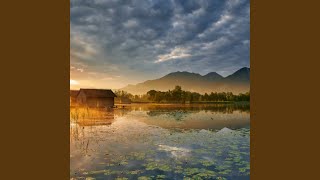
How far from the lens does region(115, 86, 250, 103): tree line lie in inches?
3649

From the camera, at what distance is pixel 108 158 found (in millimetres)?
14891

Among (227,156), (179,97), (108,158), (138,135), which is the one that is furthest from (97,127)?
(179,97)

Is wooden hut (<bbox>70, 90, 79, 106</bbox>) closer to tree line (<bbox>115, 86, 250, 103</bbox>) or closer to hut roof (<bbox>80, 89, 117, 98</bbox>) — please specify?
hut roof (<bbox>80, 89, 117, 98</bbox>)

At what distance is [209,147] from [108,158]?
6.49 metres

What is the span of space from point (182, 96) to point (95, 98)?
45.2 m

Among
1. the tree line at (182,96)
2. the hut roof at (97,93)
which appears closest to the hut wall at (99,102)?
the hut roof at (97,93)

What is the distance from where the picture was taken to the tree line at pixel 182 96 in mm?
92688

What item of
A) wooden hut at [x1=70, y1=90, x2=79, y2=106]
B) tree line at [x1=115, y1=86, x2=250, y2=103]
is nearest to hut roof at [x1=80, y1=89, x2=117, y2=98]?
wooden hut at [x1=70, y1=90, x2=79, y2=106]

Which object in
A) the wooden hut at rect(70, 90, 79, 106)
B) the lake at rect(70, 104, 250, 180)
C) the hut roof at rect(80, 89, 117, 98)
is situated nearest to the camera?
the lake at rect(70, 104, 250, 180)

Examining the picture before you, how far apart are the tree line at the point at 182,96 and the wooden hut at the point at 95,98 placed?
3714cm

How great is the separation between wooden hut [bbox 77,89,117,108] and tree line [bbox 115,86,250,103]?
37138 mm

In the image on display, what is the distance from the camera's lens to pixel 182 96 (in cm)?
9500

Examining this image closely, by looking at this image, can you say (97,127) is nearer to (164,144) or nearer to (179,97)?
(164,144)

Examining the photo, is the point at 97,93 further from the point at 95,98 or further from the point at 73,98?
the point at 73,98
